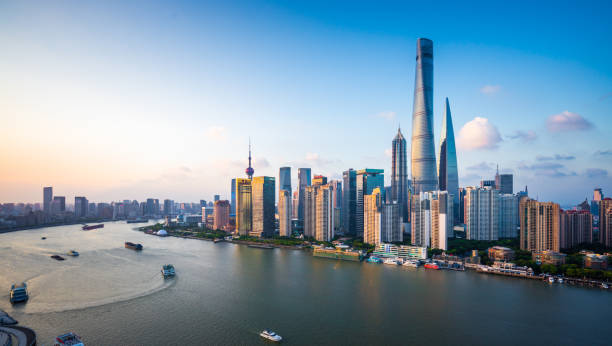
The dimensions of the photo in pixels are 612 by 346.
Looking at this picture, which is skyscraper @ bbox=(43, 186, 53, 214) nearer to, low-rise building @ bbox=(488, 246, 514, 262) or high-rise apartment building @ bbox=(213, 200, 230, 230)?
high-rise apartment building @ bbox=(213, 200, 230, 230)

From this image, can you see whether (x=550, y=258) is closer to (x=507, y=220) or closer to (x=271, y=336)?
(x=507, y=220)

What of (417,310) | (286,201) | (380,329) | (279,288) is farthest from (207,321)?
(286,201)

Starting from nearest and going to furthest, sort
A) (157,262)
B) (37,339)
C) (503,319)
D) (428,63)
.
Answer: (37,339) < (503,319) < (157,262) < (428,63)

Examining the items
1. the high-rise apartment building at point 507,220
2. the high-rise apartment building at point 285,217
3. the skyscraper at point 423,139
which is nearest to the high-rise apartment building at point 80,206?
the high-rise apartment building at point 285,217

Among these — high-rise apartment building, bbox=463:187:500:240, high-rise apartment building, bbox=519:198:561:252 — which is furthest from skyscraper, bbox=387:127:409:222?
high-rise apartment building, bbox=519:198:561:252

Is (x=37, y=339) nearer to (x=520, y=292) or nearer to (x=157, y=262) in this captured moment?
(x=157, y=262)

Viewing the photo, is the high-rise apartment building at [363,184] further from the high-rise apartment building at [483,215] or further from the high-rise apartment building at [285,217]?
the high-rise apartment building at [483,215]
